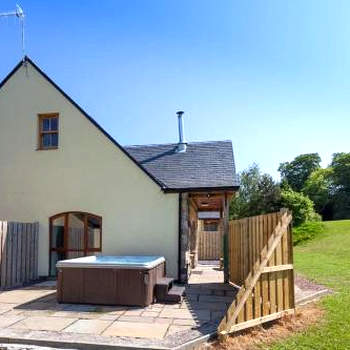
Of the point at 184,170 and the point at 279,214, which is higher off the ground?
the point at 184,170

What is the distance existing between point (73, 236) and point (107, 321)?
5.79 m

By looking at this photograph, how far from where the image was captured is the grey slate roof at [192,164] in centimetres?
1136

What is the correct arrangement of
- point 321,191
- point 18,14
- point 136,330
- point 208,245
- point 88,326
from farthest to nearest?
1. point 321,191
2. point 208,245
3. point 18,14
4. point 88,326
5. point 136,330

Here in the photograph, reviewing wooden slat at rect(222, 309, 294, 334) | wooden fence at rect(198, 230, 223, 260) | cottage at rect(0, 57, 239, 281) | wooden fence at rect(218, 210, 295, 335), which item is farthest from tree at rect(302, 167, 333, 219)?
wooden slat at rect(222, 309, 294, 334)

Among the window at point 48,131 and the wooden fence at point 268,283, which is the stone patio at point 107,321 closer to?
the wooden fence at point 268,283

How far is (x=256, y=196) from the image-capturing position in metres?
35.8

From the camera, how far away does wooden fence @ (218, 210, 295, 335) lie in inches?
239

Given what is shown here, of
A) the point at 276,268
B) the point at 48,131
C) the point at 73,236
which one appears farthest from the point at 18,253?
Answer: the point at 276,268

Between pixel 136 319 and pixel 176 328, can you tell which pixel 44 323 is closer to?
pixel 136 319

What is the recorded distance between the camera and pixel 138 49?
37.4ft

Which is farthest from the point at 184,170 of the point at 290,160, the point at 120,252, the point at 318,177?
the point at 290,160

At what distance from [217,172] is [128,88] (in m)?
4.77

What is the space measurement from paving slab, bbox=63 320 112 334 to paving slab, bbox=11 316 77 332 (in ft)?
0.47

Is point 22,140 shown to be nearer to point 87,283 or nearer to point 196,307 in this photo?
point 87,283
